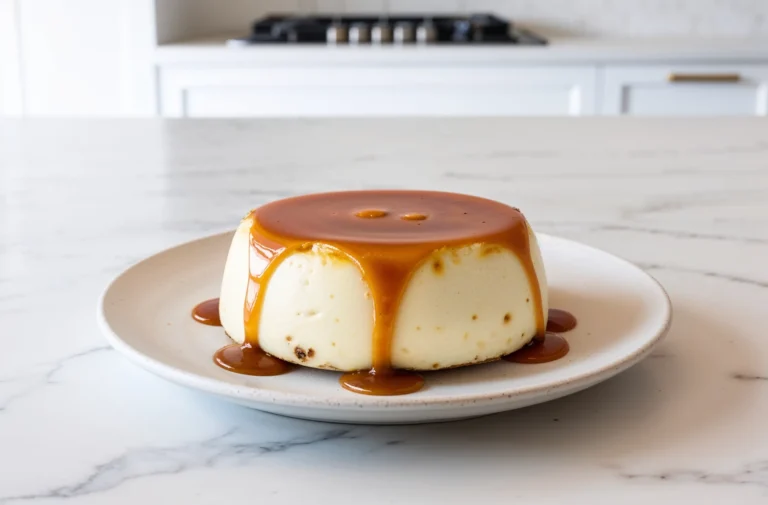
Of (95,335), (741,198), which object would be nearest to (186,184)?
(95,335)

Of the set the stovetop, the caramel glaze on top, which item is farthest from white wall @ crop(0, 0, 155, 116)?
the caramel glaze on top

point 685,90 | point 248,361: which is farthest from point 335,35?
point 248,361

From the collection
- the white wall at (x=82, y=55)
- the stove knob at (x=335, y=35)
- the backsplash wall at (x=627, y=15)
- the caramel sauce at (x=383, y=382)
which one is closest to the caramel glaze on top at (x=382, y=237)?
the caramel sauce at (x=383, y=382)

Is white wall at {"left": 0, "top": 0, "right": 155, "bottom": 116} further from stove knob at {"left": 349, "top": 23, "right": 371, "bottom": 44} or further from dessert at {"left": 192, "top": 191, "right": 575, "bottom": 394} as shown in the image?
dessert at {"left": 192, "top": 191, "right": 575, "bottom": 394}

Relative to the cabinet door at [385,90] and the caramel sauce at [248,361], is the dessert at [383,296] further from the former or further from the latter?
the cabinet door at [385,90]

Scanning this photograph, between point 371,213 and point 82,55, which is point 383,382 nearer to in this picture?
point 371,213

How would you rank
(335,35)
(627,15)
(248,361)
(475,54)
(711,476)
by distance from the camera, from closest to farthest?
(711,476)
(248,361)
(475,54)
(335,35)
(627,15)
